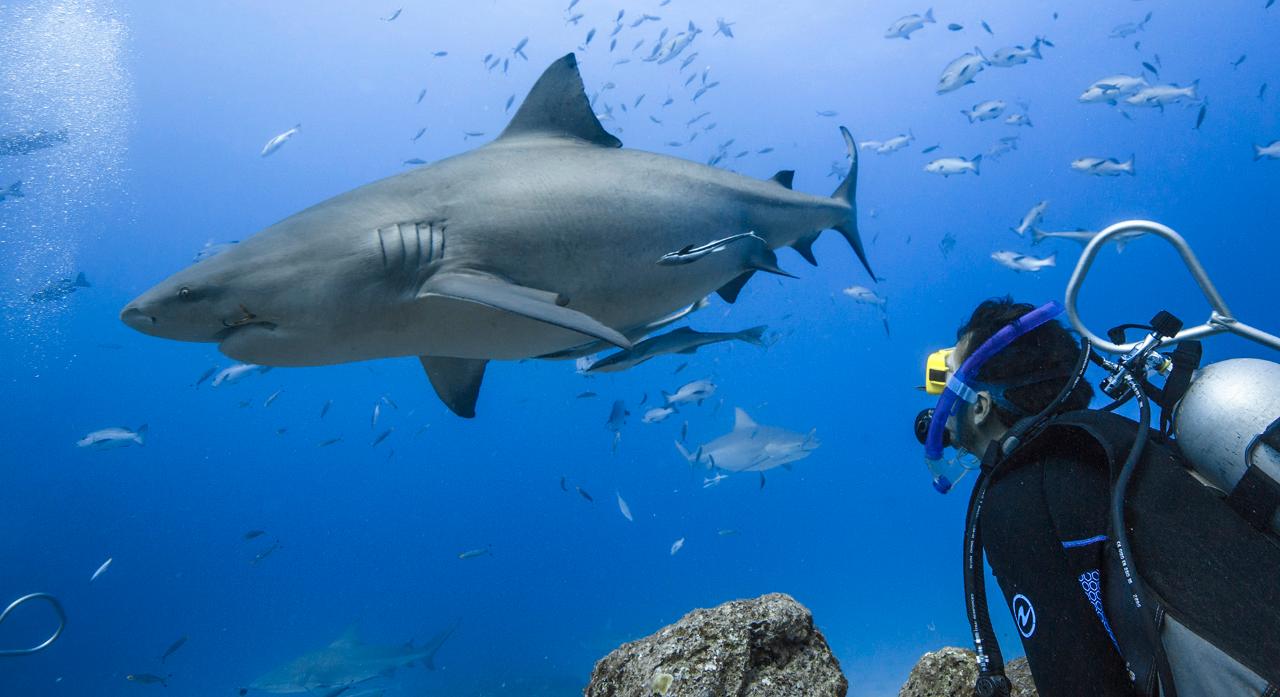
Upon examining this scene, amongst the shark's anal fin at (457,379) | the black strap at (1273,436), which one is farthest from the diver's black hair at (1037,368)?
the shark's anal fin at (457,379)

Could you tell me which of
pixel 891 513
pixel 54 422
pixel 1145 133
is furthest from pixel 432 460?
pixel 1145 133

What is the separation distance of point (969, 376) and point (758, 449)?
1147 centimetres

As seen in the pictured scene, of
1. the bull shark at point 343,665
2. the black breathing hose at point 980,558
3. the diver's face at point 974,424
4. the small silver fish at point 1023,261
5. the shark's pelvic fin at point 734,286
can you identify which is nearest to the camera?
the black breathing hose at point 980,558

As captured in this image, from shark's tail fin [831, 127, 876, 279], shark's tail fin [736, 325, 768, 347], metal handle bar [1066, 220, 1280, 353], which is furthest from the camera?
shark's tail fin [831, 127, 876, 279]

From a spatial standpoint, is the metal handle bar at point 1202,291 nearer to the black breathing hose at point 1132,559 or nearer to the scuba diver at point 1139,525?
the scuba diver at point 1139,525

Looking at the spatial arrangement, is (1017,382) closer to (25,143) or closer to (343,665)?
(343,665)

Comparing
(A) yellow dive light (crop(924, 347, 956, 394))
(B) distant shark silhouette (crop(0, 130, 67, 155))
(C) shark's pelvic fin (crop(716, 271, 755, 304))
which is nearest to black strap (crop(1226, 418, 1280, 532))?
(A) yellow dive light (crop(924, 347, 956, 394))

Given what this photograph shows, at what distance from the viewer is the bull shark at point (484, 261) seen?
251 centimetres

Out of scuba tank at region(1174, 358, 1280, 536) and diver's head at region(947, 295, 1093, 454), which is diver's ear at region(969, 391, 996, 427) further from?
scuba tank at region(1174, 358, 1280, 536)

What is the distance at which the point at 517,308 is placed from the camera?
2498mm

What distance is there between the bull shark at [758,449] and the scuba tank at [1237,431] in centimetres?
1162

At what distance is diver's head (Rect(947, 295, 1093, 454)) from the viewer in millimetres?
2381

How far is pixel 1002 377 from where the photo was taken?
244 cm

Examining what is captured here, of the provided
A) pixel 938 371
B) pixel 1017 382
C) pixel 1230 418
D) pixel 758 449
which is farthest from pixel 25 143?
pixel 1230 418
